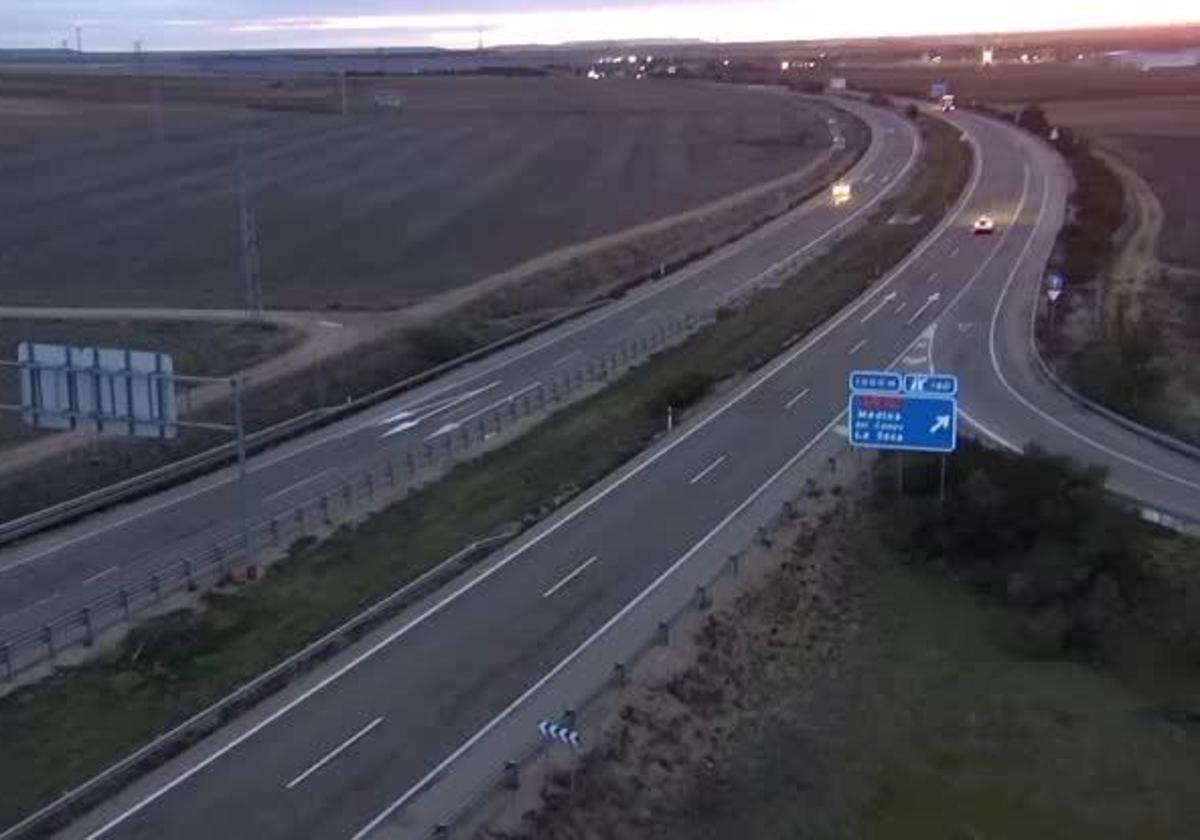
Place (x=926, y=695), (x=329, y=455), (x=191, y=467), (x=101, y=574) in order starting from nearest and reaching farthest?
(x=926, y=695) < (x=101, y=574) < (x=191, y=467) < (x=329, y=455)

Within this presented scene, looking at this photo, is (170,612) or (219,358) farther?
(219,358)

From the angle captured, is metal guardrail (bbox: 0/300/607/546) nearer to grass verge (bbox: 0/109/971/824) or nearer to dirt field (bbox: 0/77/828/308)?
grass verge (bbox: 0/109/971/824)

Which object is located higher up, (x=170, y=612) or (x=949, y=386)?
(x=949, y=386)

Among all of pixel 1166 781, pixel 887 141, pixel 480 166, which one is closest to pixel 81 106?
pixel 480 166

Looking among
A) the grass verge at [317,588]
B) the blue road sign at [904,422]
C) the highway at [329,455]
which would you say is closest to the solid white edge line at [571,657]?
the blue road sign at [904,422]

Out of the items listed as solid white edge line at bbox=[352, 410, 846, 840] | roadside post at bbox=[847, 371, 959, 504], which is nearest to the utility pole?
solid white edge line at bbox=[352, 410, 846, 840]

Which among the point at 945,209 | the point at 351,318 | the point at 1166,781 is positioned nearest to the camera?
the point at 1166,781

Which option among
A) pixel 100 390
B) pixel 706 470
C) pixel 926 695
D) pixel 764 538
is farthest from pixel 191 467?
pixel 926 695

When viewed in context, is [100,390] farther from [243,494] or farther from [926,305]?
[926,305]

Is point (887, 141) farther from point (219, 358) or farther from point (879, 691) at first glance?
point (879, 691)
